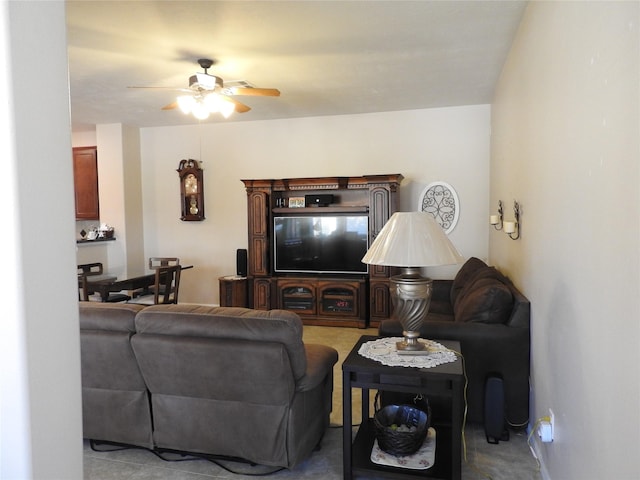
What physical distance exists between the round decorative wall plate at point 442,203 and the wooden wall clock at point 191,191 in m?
3.12

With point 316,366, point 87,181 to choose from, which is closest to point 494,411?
point 316,366

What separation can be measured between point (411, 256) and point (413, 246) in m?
0.06

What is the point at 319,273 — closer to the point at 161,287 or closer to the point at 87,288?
the point at 161,287

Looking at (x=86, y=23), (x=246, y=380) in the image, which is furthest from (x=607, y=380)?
(x=86, y=23)

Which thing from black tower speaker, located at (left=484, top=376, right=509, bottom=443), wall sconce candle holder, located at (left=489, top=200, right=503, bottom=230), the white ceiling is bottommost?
black tower speaker, located at (left=484, top=376, right=509, bottom=443)

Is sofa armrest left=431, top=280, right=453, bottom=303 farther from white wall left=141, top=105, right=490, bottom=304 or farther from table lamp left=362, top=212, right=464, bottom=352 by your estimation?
table lamp left=362, top=212, right=464, bottom=352

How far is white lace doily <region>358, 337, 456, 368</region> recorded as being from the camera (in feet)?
7.11

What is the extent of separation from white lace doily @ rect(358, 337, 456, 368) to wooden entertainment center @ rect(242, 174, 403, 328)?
A: 9.54ft

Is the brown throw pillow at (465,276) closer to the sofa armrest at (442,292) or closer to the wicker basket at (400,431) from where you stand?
the sofa armrest at (442,292)

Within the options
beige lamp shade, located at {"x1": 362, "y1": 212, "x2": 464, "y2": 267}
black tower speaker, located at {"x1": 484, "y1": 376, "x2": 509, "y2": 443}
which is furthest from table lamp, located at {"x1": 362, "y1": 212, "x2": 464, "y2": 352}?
black tower speaker, located at {"x1": 484, "y1": 376, "x2": 509, "y2": 443}

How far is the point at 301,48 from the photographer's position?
141 inches

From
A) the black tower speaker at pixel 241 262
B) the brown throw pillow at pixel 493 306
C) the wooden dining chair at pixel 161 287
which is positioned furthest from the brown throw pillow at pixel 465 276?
the wooden dining chair at pixel 161 287

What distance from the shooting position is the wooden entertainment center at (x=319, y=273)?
538cm

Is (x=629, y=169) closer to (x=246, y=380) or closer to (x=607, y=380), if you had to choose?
(x=607, y=380)
